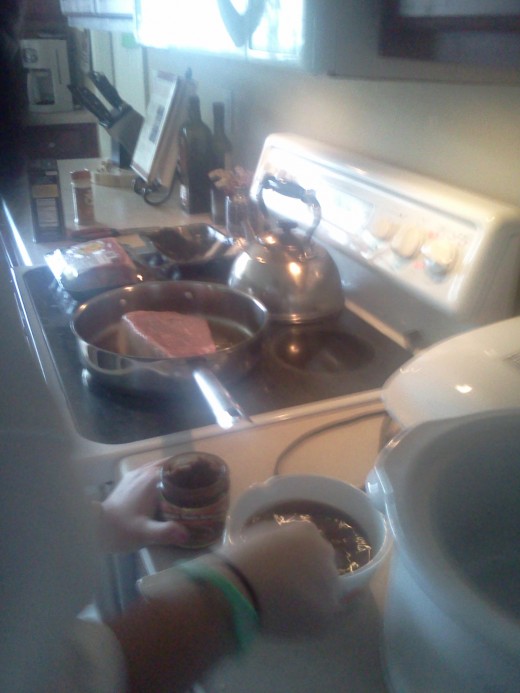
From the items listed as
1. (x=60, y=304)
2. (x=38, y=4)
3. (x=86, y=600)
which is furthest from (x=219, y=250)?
(x=38, y=4)

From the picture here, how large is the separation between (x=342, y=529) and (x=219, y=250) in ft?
2.67

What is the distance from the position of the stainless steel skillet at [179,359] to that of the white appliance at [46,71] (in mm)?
2676

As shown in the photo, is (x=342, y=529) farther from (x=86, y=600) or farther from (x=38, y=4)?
(x=38, y=4)

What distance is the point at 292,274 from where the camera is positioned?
3.16ft

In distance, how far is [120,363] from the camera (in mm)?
740

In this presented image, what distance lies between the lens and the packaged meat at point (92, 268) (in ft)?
3.41

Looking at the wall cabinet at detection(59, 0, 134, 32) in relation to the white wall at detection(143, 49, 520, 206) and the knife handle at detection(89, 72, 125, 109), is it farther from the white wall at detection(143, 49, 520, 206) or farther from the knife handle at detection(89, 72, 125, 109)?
the white wall at detection(143, 49, 520, 206)

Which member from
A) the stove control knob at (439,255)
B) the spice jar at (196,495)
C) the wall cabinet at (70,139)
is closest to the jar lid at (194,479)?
the spice jar at (196,495)

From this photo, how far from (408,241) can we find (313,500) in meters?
0.43

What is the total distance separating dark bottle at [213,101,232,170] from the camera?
1501 millimetres

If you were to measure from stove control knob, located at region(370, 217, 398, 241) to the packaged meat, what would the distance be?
438mm

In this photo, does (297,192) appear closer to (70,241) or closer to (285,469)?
(285,469)

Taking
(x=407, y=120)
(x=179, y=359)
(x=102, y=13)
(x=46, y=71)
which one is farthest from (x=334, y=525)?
(x=46, y=71)

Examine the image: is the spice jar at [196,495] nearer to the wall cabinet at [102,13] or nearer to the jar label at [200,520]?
the jar label at [200,520]
